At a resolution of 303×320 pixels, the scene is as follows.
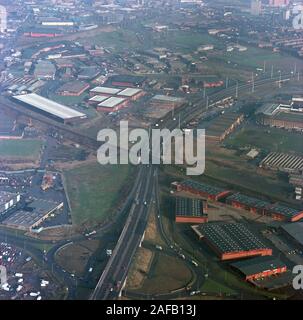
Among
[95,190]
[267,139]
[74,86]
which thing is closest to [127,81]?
[74,86]

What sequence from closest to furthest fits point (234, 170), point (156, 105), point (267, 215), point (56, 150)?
point (267, 215) < point (234, 170) < point (56, 150) < point (156, 105)

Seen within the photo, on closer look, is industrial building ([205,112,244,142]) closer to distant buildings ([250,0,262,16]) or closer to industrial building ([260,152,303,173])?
industrial building ([260,152,303,173])

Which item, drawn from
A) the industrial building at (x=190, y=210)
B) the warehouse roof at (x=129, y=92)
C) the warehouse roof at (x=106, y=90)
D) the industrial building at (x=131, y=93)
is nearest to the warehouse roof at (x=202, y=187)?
the industrial building at (x=190, y=210)

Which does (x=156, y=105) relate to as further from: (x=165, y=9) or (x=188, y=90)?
(x=165, y=9)

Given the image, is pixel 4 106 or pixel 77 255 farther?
pixel 4 106

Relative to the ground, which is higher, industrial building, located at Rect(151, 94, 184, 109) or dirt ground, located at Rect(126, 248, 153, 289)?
industrial building, located at Rect(151, 94, 184, 109)

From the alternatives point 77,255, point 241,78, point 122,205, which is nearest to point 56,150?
point 122,205

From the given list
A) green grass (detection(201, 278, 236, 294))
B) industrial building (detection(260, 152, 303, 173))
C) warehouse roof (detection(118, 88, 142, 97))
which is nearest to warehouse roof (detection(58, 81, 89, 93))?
warehouse roof (detection(118, 88, 142, 97))

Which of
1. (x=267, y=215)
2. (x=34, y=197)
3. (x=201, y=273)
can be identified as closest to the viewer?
(x=201, y=273)
